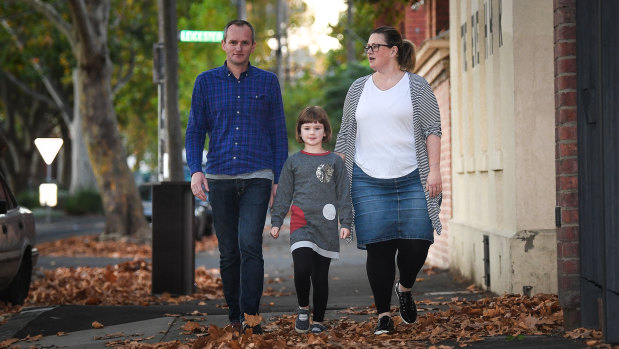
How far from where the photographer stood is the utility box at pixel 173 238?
1098cm

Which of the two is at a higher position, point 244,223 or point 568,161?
point 568,161

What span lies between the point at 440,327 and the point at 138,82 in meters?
40.4

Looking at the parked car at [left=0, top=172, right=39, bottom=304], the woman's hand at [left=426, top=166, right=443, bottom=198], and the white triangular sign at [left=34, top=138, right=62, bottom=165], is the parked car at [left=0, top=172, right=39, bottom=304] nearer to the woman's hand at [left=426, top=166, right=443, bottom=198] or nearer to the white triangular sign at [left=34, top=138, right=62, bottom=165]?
the white triangular sign at [left=34, top=138, right=62, bottom=165]

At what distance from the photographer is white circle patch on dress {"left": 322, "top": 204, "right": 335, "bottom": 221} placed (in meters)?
6.90

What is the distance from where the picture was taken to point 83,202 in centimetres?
A: 4500

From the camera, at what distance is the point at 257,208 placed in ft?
23.4

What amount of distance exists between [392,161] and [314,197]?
545 millimetres

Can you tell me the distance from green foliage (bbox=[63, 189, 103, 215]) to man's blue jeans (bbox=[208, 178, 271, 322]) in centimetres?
3866

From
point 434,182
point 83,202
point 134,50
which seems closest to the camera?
point 434,182

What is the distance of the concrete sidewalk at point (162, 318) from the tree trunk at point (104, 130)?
1175 centimetres

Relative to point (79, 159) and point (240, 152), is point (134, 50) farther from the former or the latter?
point (240, 152)

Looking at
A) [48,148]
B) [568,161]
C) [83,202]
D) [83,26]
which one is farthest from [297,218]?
[83,202]

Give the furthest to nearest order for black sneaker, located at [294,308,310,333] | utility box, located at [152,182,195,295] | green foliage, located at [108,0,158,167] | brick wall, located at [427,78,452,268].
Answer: green foliage, located at [108,0,158,167]
brick wall, located at [427,78,452,268]
utility box, located at [152,182,195,295]
black sneaker, located at [294,308,310,333]

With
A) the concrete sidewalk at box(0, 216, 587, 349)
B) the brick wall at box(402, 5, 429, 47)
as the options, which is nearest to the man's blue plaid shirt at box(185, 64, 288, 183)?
the concrete sidewalk at box(0, 216, 587, 349)
